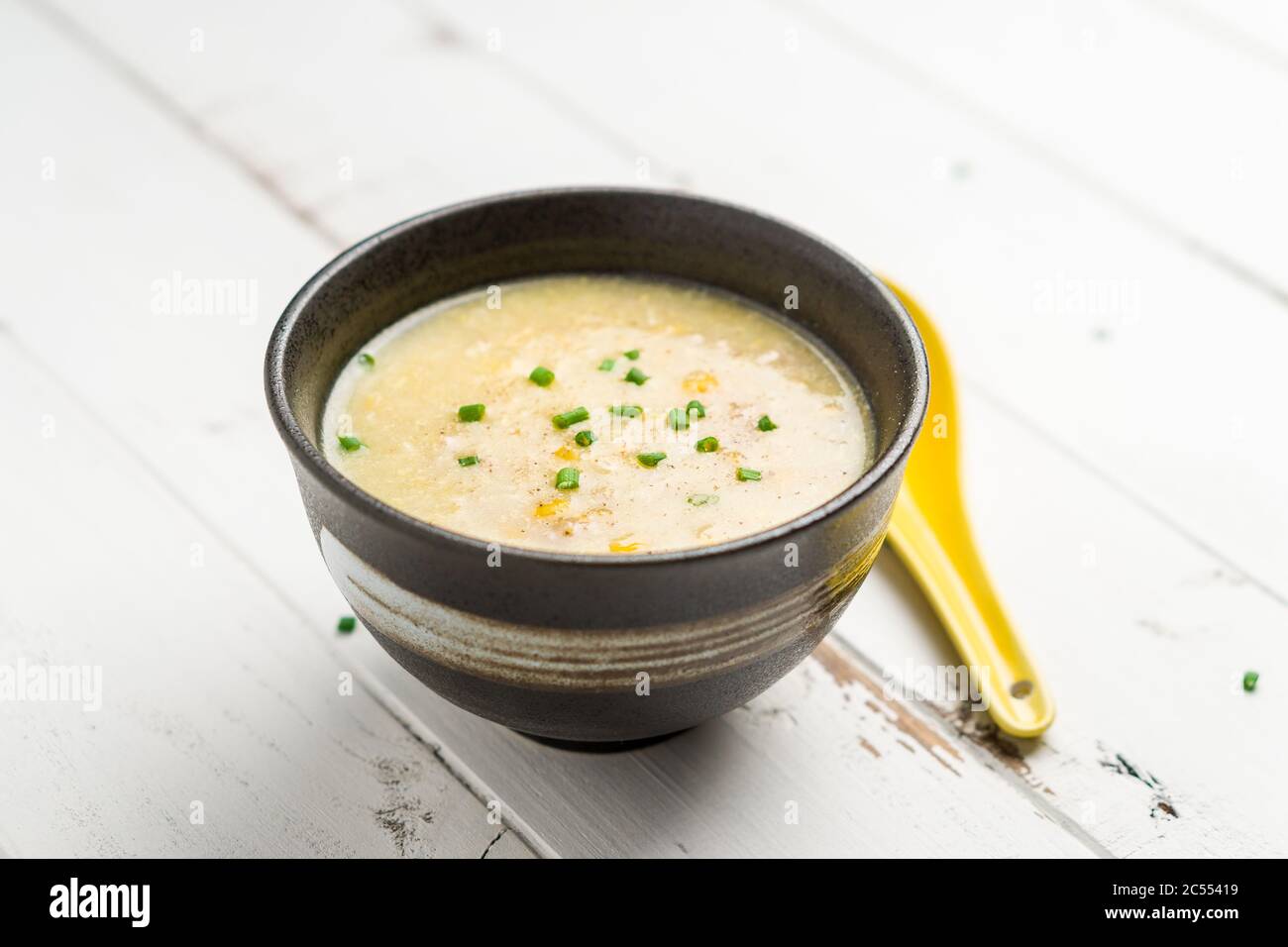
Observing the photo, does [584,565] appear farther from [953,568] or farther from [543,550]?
[953,568]

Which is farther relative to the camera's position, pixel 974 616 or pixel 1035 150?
pixel 1035 150

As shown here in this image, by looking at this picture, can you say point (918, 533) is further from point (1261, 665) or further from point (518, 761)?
point (518, 761)

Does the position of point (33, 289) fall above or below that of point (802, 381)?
below

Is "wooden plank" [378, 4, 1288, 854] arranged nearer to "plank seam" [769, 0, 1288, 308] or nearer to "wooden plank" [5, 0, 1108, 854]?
"plank seam" [769, 0, 1288, 308]

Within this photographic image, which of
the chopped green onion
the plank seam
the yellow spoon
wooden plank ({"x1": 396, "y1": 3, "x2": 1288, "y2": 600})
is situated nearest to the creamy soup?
the chopped green onion

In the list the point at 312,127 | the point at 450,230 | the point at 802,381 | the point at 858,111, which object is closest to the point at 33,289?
the point at 312,127

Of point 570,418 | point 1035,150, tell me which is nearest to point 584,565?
point 570,418
